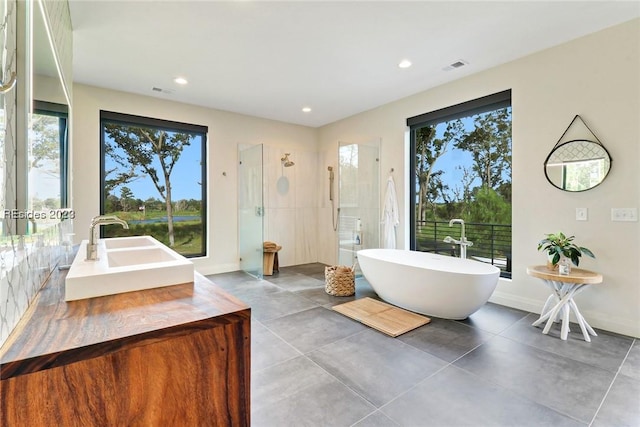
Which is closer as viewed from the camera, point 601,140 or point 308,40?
point 601,140

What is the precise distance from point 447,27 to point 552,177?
181cm

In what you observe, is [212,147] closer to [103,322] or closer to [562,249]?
[103,322]

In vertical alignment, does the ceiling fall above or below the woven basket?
above

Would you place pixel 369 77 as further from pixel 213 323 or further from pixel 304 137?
pixel 213 323

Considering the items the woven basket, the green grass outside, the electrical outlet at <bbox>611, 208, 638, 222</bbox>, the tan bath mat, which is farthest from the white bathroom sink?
the electrical outlet at <bbox>611, 208, 638, 222</bbox>

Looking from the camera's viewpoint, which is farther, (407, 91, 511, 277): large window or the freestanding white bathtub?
(407, 91, 511, 277): large window

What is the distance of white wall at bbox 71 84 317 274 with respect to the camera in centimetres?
394

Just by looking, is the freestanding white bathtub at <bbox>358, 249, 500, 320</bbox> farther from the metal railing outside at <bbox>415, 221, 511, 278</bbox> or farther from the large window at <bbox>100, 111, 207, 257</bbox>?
the large window at <bbox>100, 111, 207, 257</bbox>

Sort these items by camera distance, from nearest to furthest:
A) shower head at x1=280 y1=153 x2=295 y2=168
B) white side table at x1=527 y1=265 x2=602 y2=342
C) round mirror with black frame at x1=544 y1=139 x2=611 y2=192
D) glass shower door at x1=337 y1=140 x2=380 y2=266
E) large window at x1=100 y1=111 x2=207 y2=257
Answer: white side table at x1=527 y1=265 x2=602 y2=342, round mirror with black frame at x1=544 y1=139 x2=611 y2=192, large window at x1=100 y1=111 x2=207 y2=257, glass shower door at x1=337 y1=140 x2=380 y2=266, shower head at x1=280 y1=153 x2=295 y2=168

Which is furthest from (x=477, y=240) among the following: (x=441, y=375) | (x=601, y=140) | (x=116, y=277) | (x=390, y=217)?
(x=116, y=277)

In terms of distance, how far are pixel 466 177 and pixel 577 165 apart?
1.23m

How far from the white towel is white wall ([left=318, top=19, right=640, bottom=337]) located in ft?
4.78

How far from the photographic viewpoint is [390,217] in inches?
178

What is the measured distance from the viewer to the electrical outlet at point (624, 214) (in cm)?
264
